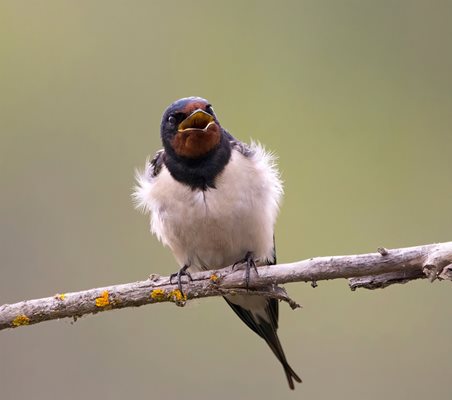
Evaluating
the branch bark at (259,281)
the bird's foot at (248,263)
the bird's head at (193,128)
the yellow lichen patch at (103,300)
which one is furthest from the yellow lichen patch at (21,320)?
the bird's head at (193,128)

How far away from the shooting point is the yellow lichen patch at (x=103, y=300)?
144 inches

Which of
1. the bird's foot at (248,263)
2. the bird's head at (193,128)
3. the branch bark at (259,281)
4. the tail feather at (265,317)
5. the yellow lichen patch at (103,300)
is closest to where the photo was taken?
the branch bark at (259,281)

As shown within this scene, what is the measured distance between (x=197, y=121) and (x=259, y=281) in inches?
36.4

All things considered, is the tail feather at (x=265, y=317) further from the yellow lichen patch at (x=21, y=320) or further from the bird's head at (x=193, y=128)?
the yellow lichen patch at (x=21, y=320)

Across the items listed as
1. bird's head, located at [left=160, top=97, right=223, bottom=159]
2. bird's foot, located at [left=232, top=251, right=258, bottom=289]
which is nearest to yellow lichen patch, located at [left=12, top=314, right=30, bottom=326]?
bird's foot, located at [left=232, top=251, right=258, bottom=289]

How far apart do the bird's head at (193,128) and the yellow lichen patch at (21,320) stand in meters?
0.99

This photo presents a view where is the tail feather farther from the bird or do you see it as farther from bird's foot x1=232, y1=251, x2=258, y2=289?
bird's foot x1=232, y1=251, x2=258, y2=289

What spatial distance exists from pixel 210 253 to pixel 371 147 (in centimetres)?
578

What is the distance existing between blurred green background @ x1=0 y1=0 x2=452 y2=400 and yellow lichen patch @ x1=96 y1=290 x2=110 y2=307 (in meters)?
3.80

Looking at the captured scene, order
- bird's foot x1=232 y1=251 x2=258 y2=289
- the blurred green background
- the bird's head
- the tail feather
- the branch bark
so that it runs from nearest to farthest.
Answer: the branch bark < bird's foot x1=232 y1=251 x2=258 y2=289 < the bird's head < the tail feather < the blurred green background

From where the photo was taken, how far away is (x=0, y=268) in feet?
25.9

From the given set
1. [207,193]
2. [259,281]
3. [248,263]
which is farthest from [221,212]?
[259,281]

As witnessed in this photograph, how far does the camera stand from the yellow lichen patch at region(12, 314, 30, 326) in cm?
371

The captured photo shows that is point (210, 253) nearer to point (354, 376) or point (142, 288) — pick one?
point (142, 288)
